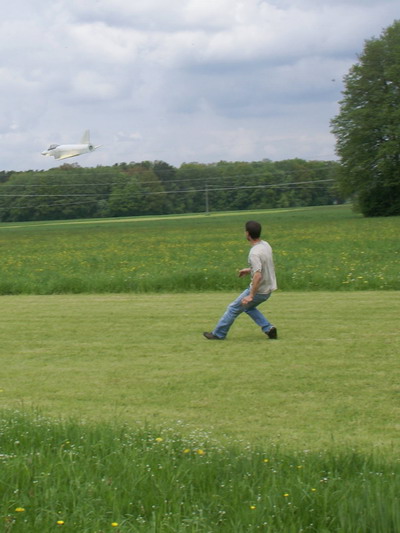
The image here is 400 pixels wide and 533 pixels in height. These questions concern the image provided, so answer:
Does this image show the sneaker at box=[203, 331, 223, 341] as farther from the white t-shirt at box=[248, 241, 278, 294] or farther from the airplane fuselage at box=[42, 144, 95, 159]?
the airplane fuselage at box=[42, 144, 95, 159]

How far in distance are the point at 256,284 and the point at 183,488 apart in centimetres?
563

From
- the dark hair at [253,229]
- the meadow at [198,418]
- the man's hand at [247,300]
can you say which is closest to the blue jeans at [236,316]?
the man's hand at [247,300]

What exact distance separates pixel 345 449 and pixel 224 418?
147 cm

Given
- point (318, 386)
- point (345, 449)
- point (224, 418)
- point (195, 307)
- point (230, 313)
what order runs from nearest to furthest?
point (345, 449) < point (224, 418) < point (318, 386) < point (230, 313) < point (195, 307)

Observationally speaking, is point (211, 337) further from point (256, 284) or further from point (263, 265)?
point (263, 265)

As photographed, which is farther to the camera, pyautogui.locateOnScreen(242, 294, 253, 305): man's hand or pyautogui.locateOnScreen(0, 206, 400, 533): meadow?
pyautogui.locateOnScreen(242, 294, 253, 305): man's hand

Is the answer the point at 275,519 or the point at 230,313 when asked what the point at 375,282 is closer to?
the point at 230,313

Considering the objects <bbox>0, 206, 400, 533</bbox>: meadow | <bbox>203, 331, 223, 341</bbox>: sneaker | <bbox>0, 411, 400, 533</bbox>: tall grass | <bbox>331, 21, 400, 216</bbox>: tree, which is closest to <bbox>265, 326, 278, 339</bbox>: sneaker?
<bbox>0, 206, 400, 533</bbox>: meadow

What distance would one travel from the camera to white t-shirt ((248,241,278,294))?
1079 centimetres

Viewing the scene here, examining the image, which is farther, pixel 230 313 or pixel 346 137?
pixel 346 137

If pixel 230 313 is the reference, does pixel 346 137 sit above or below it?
above

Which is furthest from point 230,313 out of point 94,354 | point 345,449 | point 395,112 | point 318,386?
point 395,112

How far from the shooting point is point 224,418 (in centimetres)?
730

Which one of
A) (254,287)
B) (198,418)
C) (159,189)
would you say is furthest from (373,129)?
(198,418)
